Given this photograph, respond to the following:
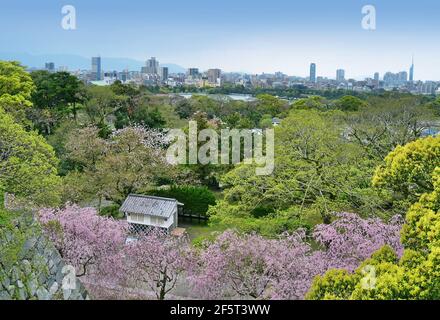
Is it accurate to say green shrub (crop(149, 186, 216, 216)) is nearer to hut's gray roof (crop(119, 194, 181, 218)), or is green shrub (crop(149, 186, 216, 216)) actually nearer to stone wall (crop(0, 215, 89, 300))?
hut's gray roof (crop(119, 194, 181, 218))

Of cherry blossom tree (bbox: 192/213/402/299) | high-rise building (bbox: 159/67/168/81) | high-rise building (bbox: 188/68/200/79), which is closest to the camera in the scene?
cherry blossom tree (bbox: 192/213/402/299)

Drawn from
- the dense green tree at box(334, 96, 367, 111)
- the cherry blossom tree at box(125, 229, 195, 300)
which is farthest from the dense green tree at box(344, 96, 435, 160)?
the dense green tree at box(334, 96, 367, 111)

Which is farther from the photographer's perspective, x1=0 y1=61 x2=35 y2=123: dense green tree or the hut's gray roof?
x1=0 y1=61 x2=35 y2=123: dense green tree

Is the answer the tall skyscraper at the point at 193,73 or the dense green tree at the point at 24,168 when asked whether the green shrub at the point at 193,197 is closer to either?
the dense green tree at the point at 24,168

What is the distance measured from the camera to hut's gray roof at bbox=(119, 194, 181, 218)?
544 inches

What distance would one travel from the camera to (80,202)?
14.7m

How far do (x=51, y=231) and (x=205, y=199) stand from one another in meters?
7.06

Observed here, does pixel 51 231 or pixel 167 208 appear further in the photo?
pixel 167 208

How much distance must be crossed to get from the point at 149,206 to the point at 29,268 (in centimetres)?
744

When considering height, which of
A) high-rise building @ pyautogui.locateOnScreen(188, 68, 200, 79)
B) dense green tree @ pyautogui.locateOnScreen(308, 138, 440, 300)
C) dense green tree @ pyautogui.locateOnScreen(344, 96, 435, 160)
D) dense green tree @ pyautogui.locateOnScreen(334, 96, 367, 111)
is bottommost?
dense green tree @ pyautogui.locateOnScreen(308, 138, 440, 300)

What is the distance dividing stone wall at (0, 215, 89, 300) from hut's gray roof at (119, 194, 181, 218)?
241 inches
